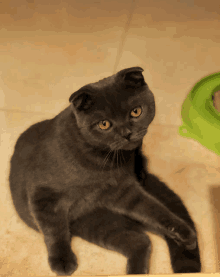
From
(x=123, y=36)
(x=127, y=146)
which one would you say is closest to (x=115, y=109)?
(x=127, y=146)

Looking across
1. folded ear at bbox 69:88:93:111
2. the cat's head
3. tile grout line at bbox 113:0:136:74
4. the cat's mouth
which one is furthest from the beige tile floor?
folded ear at bbox 69:88:93:111

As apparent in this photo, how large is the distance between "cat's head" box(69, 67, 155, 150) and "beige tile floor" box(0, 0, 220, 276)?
373mm

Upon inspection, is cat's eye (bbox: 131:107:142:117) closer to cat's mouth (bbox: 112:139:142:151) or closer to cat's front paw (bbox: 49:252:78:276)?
cat's mouth (bbox: 112:139:142:151)

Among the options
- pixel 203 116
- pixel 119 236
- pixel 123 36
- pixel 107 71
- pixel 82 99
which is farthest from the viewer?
pixel 123 36

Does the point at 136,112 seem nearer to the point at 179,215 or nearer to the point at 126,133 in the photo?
the point at 126,133

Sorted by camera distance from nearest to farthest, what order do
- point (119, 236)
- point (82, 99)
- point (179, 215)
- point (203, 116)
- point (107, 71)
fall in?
point (82, 99)
point (119, 236)
point (179, 215)
point (203, 116)
point (107, 71)

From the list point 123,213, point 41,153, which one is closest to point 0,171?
point 41,153

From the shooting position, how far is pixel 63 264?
0.95 m

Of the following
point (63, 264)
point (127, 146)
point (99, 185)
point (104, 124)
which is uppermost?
point (104, 124)

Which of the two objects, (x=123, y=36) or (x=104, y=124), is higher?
(x=123, y=36)

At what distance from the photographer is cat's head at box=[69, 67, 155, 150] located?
879mm

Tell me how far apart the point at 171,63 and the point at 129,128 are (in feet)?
3.11

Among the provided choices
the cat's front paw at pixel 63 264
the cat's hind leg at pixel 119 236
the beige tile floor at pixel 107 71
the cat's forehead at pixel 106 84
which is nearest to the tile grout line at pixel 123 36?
the beige tile floor at pixel 107 71

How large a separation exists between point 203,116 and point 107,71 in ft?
2.11
